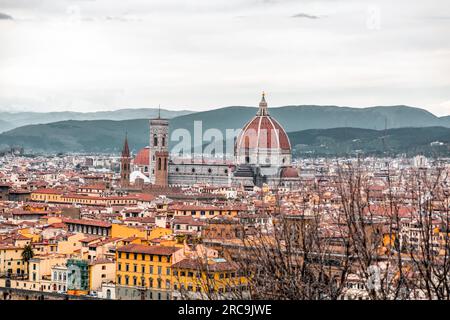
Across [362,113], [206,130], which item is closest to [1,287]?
[362,113]

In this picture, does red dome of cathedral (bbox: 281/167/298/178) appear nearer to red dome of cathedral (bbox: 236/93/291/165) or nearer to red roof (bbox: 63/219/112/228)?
red dome of cathedral (bbox: 236/93/291/165)

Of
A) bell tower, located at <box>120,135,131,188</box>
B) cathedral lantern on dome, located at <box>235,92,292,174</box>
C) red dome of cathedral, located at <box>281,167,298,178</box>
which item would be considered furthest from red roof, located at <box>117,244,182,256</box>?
cathedral lantern on dome, located at <box>235,92,292,174</box>

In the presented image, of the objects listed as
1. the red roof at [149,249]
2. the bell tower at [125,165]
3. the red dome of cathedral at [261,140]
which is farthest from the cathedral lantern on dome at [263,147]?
the red roof at [149,249]

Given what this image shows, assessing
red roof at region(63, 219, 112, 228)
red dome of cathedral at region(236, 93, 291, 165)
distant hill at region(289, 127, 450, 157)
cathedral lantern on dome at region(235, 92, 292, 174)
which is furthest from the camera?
distant hill at region(289, 127, 450, 157)

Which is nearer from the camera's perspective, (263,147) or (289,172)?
(289,172)

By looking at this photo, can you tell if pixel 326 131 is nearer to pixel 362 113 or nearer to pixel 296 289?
pixel 362 113

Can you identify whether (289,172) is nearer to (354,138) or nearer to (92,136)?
(354,138)

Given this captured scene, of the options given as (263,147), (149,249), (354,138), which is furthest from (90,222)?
(354,138)

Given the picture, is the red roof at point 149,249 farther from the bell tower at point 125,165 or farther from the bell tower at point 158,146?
the bell tower at point 158,146
